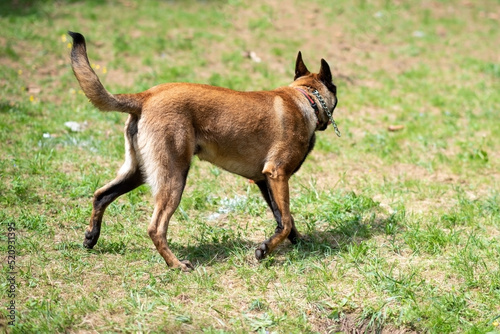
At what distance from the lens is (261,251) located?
15.5 feet

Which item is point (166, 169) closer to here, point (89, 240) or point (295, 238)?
Result: point (89, 240)

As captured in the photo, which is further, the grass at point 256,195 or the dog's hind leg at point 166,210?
the dog's hind leg at point 166,210

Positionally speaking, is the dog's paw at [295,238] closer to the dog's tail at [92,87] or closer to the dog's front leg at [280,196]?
the dog's front leg at [280,196]

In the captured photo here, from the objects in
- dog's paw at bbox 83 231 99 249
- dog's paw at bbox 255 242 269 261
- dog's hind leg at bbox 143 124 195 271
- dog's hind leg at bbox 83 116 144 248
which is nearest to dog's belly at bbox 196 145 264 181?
dog's hind leg at bbox 143 124 195 271

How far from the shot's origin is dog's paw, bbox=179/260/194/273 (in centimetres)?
454

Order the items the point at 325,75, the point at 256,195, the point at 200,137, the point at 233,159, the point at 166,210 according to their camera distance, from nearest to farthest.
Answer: the point at 166,210, the point at 200,137, the point at 233,159, the point at 325,75, the point at 256,195

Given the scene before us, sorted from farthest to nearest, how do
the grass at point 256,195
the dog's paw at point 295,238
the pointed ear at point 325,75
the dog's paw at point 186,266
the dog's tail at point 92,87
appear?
the pointed ear at point 325,75
the dog's paw at point 295,238
the dog's paw at point 186,266
the dog's tail at point 92,87
the grass at point 256,195

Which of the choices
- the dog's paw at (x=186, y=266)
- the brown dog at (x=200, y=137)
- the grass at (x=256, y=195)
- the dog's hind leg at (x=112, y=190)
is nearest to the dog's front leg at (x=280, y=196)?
the brown dog at (x=200, y=137)

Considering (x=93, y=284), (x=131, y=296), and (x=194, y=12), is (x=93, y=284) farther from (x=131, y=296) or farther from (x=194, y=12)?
(x=194, y=12)

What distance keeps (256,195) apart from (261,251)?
140 centimetres

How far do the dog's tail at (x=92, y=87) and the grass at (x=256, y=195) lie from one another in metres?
1.28

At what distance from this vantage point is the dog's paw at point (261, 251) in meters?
4.71

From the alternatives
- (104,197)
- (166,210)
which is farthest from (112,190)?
(166,210)

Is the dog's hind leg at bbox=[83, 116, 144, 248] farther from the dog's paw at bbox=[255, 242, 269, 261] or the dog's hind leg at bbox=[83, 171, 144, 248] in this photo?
the dog's paw at bbox=[255, 242, 269, 261]
